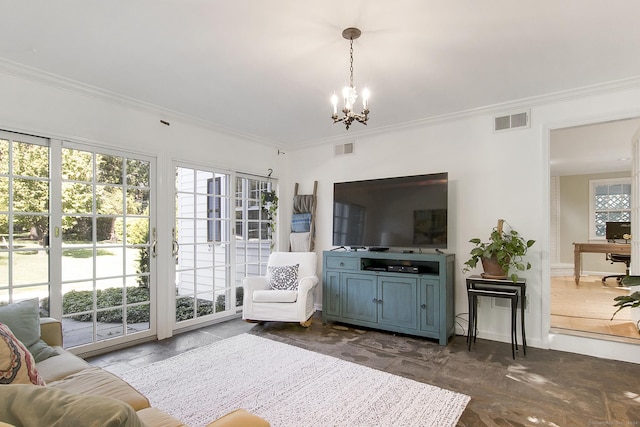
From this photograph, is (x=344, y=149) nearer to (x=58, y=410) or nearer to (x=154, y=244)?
(x=154, y=244)

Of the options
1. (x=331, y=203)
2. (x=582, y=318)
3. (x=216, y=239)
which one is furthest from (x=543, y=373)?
(x=216, y=239)

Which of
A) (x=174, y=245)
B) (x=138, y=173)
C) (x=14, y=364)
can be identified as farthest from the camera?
(x=174, y=245)

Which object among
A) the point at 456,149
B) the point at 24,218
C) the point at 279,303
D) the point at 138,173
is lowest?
the point at 279,303

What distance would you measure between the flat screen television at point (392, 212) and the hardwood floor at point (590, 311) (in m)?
1.72

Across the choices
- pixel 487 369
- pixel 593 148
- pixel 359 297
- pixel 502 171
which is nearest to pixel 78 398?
pixel 487 369

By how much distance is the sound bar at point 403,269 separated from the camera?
3.95 m

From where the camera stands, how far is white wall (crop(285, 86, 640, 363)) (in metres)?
3.45

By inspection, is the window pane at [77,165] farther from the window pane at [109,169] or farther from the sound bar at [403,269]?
the sound bar at [403,269]

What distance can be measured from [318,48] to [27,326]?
266cm

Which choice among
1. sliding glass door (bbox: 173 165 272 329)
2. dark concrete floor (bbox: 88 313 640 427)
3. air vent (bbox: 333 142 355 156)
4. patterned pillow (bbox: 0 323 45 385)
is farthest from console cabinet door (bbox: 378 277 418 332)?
patterned pillow (bbox: 0 323 45 385)

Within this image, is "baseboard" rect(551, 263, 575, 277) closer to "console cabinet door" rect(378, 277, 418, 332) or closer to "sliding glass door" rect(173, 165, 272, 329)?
"console cabinet door" rect(378, 277, 418, 332)

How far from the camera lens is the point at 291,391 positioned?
8.61 ft

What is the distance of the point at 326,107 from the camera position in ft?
12.8

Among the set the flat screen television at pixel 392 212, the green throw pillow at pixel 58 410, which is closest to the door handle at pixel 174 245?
the flat screen television at pixel 392 212
